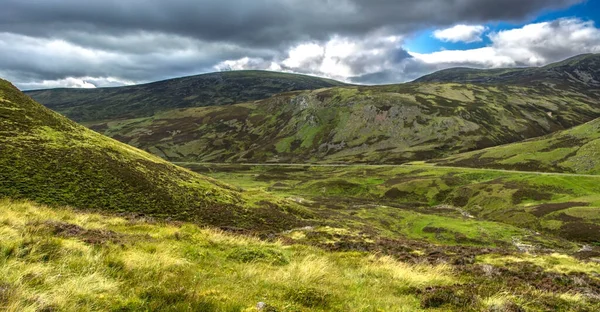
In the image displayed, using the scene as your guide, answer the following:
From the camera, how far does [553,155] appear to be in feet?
534

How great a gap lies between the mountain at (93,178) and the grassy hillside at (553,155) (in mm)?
151213

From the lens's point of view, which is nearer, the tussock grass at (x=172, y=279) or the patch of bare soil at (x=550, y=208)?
the tussock grass at (x=172, y=279)

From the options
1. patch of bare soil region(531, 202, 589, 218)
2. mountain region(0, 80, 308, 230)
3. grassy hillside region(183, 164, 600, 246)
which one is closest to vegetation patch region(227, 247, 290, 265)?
mountain region(0, 80, 308, 230)

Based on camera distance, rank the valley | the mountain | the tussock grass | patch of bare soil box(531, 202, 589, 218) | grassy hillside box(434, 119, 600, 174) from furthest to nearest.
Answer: grassy hillside box(434, 119, 600, 174), patch of bare soil box(531, 202, 589, 218), the mountain, the valley, the tussock grass

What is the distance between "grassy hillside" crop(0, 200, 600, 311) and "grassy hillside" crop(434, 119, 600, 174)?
16497 centimetres

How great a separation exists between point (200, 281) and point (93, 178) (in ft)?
114

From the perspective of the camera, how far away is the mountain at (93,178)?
34.0m

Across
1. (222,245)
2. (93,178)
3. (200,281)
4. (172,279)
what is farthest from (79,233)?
(93,178)

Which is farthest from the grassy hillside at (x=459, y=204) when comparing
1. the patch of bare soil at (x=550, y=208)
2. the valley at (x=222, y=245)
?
the valley at (x=222, y=245)

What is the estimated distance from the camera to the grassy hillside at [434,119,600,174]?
14700 cm

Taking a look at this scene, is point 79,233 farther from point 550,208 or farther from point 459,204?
point 459,204

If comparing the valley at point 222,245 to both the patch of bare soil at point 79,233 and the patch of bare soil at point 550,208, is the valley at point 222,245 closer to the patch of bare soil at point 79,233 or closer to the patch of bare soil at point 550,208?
the patch of bare soil at point 79,233

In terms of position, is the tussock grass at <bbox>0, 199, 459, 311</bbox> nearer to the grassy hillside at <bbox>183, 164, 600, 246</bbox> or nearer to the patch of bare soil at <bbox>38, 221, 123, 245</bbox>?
the patch of bare soil at <bbox>38, 221, 123, 245</bbox>

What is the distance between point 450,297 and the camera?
11961mm
